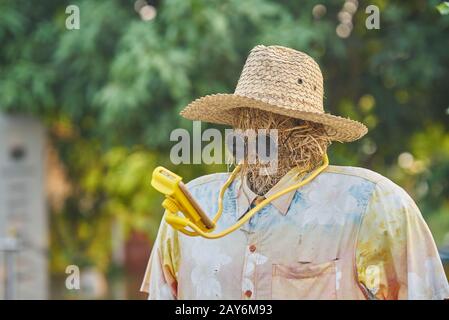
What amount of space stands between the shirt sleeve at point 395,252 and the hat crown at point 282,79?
329 millimetres

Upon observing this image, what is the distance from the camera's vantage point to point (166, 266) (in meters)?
2.32

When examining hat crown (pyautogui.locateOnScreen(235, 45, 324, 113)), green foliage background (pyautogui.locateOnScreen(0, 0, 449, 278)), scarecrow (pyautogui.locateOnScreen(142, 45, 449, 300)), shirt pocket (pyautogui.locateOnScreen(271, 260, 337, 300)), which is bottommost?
shirt pocket (pyautogui.locateOnScreen(271, 260, 337, 300))

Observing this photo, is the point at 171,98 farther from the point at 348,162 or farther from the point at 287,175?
the point at 287,175

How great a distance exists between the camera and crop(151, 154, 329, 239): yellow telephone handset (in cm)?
206

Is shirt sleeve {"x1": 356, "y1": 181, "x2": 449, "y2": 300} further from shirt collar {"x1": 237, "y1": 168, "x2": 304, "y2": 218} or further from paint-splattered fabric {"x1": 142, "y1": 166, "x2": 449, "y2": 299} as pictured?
shirt collar {"x1": 237, "y1": 168, "x2": 304, "y2": 218}

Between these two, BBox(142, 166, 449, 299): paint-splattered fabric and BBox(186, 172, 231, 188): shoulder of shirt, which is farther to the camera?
BBox(186, 172, 231, 188): shoulder of shirt

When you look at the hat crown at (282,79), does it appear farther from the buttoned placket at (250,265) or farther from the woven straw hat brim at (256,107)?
the buttoned placket at (250,265)

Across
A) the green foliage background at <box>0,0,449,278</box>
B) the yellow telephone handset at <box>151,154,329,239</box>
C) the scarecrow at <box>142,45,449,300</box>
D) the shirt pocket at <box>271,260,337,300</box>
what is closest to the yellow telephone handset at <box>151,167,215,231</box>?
the yellow telephone handset at <box>151,154,329,239</box>

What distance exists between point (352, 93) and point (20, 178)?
352cm

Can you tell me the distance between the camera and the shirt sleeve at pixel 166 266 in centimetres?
230

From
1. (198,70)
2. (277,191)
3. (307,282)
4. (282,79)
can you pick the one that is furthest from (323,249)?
(198,70)

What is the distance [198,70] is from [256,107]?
432 centimetres

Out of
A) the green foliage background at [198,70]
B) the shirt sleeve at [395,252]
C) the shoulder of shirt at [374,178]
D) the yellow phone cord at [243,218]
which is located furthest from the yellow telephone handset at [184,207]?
the green foliage background at [198,70]

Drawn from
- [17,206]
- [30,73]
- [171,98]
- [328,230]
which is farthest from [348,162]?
[328,230]
